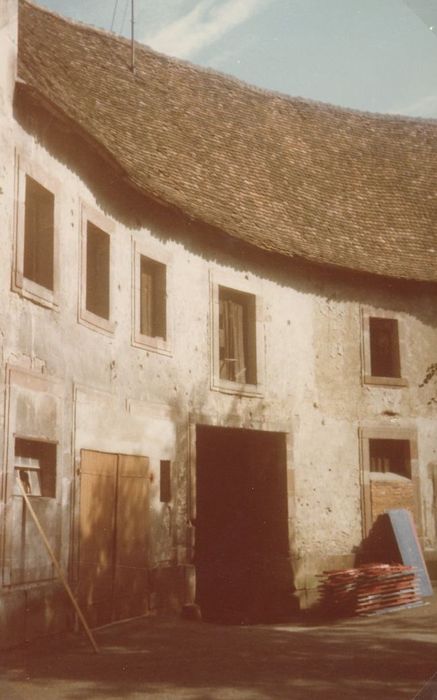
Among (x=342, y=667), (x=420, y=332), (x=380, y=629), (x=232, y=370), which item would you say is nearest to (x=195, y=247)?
(x=232, y=370)

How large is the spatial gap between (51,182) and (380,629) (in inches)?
292

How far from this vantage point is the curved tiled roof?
1509 centimetres

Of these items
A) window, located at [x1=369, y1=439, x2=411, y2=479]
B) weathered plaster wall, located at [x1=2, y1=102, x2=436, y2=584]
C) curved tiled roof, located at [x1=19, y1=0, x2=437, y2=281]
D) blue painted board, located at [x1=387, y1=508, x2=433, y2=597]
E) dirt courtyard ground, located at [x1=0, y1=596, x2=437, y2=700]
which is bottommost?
dirt courtyard ground, located at [x1=0, y1=596, x2=437, y2=700]

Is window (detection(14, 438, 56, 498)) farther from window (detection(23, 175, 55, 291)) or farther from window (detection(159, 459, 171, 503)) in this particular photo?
window (detection(159, 459, 171, 503))

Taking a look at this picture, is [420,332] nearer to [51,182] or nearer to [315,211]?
[315,211]

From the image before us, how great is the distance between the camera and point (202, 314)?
15477mm

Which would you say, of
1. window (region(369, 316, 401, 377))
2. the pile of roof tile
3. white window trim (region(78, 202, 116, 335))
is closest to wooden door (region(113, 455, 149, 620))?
white window trim (region(78, 202, 116, 335))

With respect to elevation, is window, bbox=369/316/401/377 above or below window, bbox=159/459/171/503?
above

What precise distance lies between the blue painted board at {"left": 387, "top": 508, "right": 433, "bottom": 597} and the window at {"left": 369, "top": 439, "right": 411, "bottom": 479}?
2.76ft

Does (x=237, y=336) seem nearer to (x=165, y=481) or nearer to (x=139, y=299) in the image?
(x=139, y=299)

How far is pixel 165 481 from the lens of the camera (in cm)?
1437

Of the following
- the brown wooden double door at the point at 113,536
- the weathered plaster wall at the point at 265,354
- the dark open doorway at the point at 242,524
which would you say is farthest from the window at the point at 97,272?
the dark open doorway at the point at 242,524

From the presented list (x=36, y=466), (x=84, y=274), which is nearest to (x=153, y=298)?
(x=84, y=274)

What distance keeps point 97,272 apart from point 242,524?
618cm
